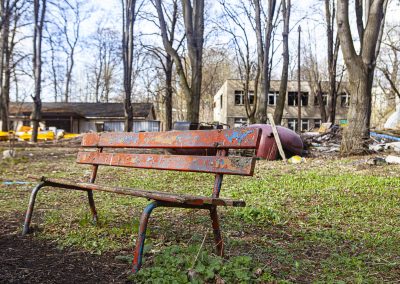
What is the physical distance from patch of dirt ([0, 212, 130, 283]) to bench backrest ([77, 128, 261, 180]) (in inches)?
32.6

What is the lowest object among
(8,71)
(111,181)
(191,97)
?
(111,181)

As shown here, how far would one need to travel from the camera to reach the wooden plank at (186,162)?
274 centimetres

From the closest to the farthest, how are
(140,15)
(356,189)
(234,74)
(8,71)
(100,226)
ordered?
(100,226)
(356,189)
(140,15)
(8,71)
(234,74)

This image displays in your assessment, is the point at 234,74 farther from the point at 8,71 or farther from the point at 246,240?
the point at 246,240

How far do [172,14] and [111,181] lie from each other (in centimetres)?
2116

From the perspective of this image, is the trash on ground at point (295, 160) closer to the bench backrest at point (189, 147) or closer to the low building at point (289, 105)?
the bench backrest at point (189, 147)

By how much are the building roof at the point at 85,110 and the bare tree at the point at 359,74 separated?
3106 centimetres

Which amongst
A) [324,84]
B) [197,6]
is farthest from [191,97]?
[324,84]

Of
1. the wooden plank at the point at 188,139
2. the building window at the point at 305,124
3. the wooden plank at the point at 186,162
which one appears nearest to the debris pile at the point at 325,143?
the wooden plank at the point at 188,139

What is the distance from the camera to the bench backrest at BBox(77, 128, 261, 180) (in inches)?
109

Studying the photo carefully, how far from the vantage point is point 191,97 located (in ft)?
43.5

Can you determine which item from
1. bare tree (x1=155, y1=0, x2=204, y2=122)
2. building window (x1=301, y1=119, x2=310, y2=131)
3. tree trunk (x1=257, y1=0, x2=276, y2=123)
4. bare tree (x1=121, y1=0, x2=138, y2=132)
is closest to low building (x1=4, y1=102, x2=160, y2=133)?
building window (x1=301, y1=119, x2=310, y2=131)

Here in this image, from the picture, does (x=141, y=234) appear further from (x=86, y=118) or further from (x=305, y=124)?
(x=305, y=124)

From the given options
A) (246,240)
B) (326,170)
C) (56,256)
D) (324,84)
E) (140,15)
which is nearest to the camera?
(56,256)
